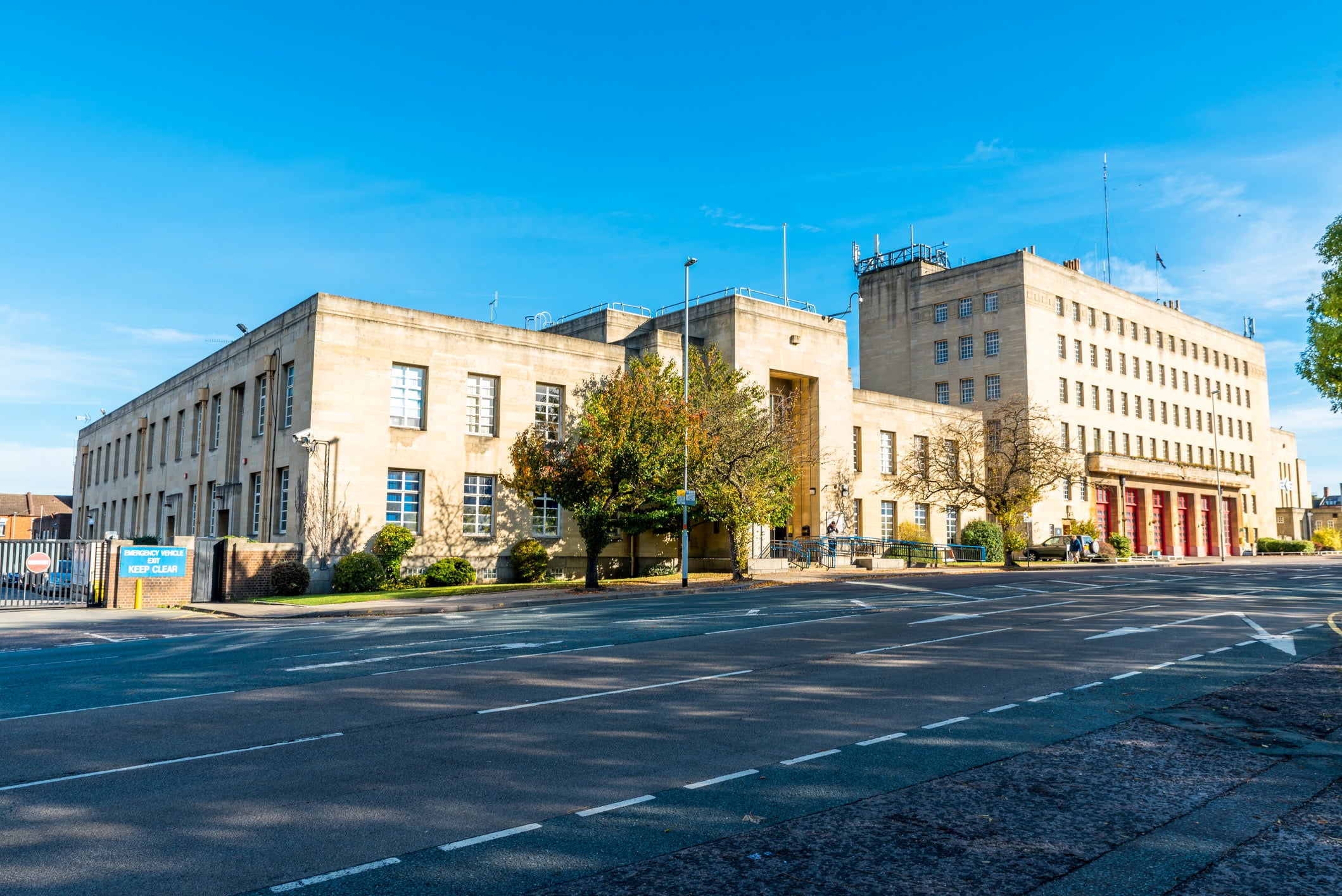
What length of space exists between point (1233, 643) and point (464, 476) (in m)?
27.1

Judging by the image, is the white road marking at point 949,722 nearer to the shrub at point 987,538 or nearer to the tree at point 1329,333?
the tree at point 1329,333

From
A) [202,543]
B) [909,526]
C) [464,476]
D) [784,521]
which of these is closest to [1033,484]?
[909,526]

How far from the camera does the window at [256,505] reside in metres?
36.1

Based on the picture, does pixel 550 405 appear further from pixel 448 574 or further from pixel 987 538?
pixel 987 538

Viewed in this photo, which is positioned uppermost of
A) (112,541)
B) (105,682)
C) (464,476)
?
(464,476)

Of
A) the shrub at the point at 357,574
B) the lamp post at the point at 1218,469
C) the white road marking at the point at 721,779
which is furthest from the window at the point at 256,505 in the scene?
the lamp post at the point at 1218,469

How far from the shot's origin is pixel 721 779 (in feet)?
23.3

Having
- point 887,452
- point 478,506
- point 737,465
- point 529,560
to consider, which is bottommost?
point 529,560

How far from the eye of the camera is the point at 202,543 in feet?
97.5

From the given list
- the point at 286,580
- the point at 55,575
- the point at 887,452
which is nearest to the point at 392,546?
the point at 286,580

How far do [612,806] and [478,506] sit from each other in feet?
101

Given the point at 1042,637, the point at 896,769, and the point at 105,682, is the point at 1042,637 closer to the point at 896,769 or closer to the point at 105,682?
the point at 896,769

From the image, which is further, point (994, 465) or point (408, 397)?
point (994, 465)

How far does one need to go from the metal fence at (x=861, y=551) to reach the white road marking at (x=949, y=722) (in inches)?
Result: 1281
